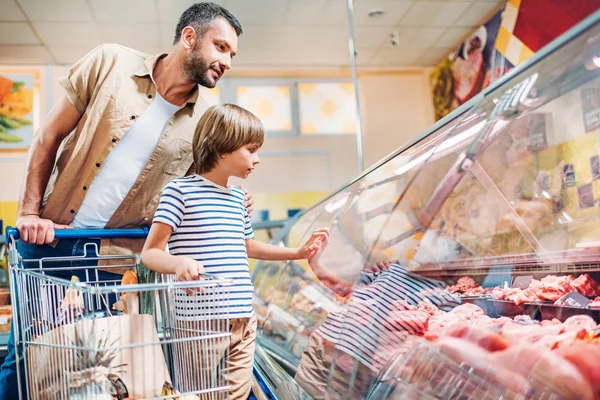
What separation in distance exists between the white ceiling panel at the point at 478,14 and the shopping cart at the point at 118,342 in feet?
14.5

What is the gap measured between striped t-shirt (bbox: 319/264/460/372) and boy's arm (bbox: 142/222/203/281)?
0.48 metres

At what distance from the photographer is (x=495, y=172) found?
5.47 feet

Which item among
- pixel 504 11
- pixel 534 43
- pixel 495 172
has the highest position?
pixel 504 11

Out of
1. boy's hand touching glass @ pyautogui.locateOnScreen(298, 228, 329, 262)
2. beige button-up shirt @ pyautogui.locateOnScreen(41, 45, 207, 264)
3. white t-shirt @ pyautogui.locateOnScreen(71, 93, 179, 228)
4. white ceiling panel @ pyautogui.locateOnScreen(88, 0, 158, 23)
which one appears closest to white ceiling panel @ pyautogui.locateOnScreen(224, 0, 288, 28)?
white ceiling panel @ pyautogui.locateOnScreen(88, 0, 158, 23)

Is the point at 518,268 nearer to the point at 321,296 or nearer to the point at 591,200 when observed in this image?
the point at 591,200

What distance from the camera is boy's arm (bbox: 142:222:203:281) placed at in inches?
51.9

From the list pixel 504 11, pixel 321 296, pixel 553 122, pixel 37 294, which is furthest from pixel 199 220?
pixel 504 11

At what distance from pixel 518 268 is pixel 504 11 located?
12.0 feet

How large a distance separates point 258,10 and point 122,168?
3.23 m

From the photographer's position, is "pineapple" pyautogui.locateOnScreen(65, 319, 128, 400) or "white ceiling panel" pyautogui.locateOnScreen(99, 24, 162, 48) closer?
"pineapple" pyautogui.locateOnScreen(65, 319, 128, 400)

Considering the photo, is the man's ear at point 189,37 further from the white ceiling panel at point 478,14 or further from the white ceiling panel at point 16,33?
the white ceiling panel at point 478,14

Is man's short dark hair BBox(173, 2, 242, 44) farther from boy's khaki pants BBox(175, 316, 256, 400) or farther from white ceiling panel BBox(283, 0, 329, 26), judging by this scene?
white ceiling panel BBox(283, 0, 329, 26)

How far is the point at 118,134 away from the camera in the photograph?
186cm

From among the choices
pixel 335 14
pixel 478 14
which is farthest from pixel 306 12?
pixel 478 14
